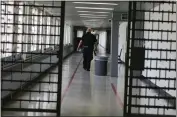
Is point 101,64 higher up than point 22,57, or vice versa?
point 22,57

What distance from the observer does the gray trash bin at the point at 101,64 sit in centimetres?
1373

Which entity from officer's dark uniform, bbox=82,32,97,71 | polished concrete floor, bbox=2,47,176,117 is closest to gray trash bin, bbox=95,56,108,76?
officer's dark uniform, bbox=82,32,97,71

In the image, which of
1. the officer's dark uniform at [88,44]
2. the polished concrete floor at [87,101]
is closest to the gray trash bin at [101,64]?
the officer's dark uniform at [88,44]

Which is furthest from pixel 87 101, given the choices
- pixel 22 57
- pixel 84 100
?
pixel 22 57

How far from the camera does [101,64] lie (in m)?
13.8

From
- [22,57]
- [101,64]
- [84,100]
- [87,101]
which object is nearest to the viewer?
[87,101]

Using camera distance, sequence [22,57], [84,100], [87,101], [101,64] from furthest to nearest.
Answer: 1. [101,64]
2. [22,57]
3. [84,100]
4. [87,101]

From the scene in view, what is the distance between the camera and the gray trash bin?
13734 mm

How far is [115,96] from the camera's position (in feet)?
30.0

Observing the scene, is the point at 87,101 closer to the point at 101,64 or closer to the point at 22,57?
the point at 22,57

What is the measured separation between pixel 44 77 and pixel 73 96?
450 cm

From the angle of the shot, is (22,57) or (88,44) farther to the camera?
(88,44)

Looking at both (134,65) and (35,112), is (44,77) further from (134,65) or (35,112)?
(134,65)

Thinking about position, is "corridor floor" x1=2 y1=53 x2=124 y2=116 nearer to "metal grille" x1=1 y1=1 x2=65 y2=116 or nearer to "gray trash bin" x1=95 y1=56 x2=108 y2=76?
"metal grille" x1=1 y1=1 x2=65 y2=116
